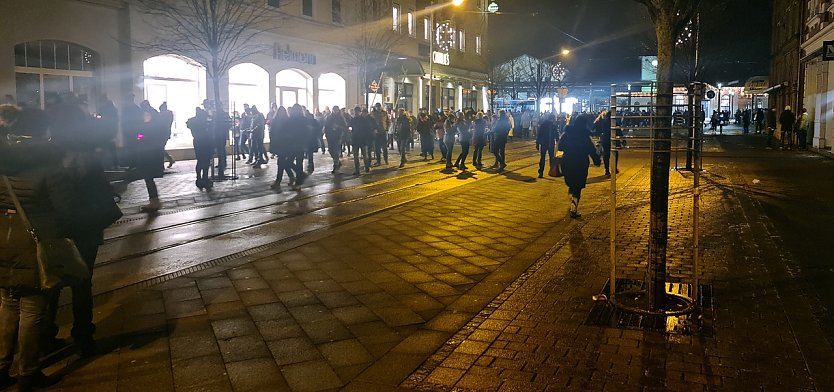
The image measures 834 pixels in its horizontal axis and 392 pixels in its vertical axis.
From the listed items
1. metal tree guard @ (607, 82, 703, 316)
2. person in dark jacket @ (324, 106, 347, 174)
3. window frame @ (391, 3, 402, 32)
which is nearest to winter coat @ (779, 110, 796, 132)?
window frame @ (391, 3, 402, 32)

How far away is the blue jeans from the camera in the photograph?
188 inches

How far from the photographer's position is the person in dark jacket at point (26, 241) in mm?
4727

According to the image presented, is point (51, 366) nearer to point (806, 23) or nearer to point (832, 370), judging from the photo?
point (832, 370)

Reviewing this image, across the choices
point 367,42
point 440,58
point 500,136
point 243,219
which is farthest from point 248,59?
point 440,58

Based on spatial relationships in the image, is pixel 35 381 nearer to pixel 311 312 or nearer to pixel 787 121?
pixel 311 312

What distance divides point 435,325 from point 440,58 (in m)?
41.6

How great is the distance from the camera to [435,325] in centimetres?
627

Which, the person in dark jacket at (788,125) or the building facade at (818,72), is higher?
the building facade at (818,72)

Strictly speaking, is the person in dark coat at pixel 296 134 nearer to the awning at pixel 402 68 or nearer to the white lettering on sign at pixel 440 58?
the awning at pixel 402 68

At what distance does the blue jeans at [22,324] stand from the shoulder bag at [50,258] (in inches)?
7.3

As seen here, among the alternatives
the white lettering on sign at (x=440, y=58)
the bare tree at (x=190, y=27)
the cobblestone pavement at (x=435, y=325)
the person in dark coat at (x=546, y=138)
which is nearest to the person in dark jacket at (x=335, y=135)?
the bare tree at (x=190, y=27)

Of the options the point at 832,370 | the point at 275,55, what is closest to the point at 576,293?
the point at 832,370

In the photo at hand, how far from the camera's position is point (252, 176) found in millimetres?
19516

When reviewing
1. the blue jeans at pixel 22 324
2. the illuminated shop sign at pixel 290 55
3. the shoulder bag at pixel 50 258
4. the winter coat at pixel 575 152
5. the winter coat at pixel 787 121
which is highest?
the illuminated shop sign at pixel 290 55
